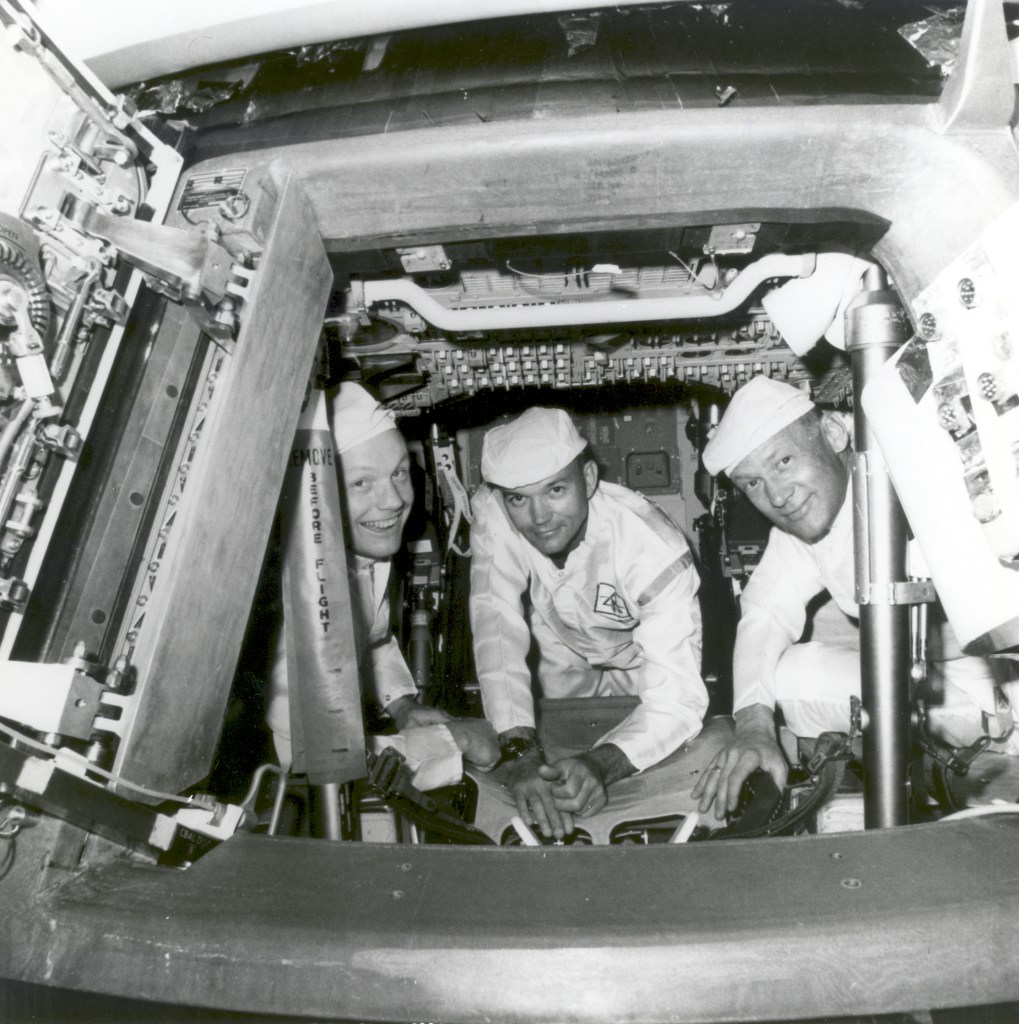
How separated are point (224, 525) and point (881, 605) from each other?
1.17 meters

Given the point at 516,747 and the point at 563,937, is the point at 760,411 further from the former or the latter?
the point at 563,937

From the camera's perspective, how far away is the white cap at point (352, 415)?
8.14 ft

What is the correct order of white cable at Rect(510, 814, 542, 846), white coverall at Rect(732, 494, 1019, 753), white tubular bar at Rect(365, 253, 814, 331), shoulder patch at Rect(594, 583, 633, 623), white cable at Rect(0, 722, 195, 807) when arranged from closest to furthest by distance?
1. white cable at Rect(0, 722, 195, 807)
2. white tubular bar at Rect(365, 253, 814, 331)
3. white cable at Rect(510, 814, 542, 846)
4. white coverall at Rect(732, 494, 1019, 753)
5. shoulder patch at Rect(594, 583, 633, 623)

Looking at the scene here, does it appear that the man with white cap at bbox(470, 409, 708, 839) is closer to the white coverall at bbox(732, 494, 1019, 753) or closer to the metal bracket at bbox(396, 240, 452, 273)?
the white coverall at bbox(732, 494, 1019, 753)

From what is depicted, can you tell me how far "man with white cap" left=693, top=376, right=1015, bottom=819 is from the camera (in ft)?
7.34

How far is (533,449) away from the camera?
109 inches

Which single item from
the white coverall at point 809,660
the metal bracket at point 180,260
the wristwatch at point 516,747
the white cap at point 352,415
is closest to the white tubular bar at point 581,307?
the metal bracket at point 180,260

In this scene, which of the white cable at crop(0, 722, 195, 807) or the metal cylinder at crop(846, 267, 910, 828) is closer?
the white cable at crop(0, 722, 195, 807)

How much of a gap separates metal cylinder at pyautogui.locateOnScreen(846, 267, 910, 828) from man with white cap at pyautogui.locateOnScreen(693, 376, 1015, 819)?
0.75 m

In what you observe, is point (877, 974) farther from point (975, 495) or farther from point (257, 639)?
point (257, 639)

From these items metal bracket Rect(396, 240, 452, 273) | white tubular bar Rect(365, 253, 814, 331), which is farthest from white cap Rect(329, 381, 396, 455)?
metal bracket Rect(396, 240, 452, 273)

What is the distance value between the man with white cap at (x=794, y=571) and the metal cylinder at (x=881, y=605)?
75 cm

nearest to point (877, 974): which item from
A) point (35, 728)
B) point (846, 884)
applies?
point (846, 884)

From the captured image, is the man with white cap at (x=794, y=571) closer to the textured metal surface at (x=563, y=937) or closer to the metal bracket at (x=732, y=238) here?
the metal bracket at (x=732, y=238)
